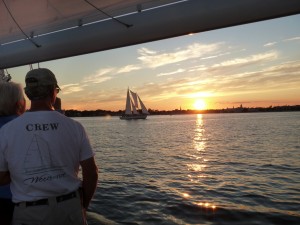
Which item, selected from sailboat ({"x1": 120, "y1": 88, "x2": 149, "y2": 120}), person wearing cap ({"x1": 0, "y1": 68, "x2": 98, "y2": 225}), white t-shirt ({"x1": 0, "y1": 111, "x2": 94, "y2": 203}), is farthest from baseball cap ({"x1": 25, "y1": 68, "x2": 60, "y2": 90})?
sailboat ({"x1": 120, "y1": 88, "x2": 149, "y2": 120})

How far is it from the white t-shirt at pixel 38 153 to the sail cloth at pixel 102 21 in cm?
159

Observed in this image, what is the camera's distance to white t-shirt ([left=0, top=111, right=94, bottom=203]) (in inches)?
92.4

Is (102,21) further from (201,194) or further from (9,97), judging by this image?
(201,194)

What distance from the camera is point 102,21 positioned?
3.96 metres

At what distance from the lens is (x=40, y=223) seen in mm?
2322

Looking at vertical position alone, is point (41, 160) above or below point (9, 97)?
below

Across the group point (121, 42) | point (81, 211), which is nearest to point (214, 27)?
point (121, 42)

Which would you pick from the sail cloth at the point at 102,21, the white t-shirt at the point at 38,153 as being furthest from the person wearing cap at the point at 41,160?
the sail cloth at the point at 102,21

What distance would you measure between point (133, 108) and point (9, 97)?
125m

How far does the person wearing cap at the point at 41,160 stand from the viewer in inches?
92.4

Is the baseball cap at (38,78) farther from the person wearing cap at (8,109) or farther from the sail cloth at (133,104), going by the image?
the sail cloth at (133,104)

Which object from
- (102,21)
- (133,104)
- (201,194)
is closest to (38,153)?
(102,21)

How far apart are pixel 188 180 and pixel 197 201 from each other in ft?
14.3

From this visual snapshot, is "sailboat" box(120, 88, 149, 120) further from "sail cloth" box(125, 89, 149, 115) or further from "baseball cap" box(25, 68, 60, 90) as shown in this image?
"baseball cap" box(25, 68, 60, 90)
